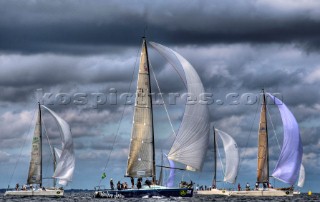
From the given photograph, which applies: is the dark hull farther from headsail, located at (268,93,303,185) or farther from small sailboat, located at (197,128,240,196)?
small sailboat, located at (197,128,240,196)

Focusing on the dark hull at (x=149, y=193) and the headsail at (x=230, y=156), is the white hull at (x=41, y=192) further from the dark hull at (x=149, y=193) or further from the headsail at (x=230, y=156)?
the dark hull at (x=149, y=193)

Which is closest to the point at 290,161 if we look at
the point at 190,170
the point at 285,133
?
the point at 285,133

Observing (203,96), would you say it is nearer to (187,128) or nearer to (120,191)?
(187,128)

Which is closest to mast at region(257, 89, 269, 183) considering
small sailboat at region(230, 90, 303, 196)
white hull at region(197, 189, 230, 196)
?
small sailboat at region(230, 90, 303, 196)

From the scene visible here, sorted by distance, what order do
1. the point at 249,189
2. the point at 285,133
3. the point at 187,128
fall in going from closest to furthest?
the point at 187,128 < the point at 285,133 < the point at 249,189

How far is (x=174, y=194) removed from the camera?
7044 cm

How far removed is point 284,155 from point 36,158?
3238 centimetres

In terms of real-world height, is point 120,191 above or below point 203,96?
below

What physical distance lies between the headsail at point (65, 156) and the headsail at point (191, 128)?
34.2m

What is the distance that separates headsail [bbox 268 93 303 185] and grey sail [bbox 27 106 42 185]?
3074 centimetres

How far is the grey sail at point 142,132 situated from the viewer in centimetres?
7238

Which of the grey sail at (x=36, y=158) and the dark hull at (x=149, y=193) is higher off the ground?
the grey sail at (x=36, y=158)

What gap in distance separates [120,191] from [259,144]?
29399 mm

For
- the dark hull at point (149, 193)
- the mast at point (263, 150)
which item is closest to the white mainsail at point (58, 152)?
the mast at point (263, 150)
